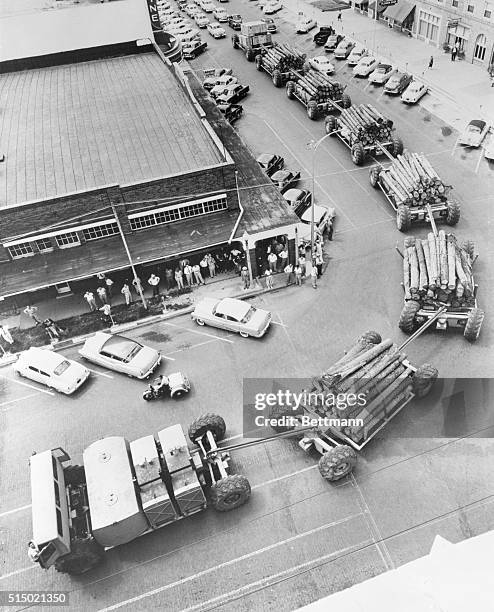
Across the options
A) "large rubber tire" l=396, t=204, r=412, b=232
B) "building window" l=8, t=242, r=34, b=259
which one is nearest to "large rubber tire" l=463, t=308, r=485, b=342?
"large rubber tire" l=396, t=204, r=412, b=232

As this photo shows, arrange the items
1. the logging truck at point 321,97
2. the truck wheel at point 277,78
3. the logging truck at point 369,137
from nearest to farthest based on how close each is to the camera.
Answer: the logging truck at point 369,137 → the logging truck at point 321,97 → the truck wheel at point 277,78

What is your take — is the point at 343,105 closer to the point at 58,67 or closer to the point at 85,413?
the point at 58,67

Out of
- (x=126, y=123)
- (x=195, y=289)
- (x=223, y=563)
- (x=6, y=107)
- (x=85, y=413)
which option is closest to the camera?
(x=223, y=563)

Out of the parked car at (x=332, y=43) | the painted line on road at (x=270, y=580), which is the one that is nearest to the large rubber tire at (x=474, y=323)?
the painted line on road at (x=270, y=580)

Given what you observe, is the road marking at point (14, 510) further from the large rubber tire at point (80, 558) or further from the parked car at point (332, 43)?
the parked car at point (332, 43)

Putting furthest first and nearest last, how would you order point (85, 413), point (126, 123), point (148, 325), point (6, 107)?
point (6, 107) < point (126, 123) < point (148, 325) < point (85, 413)

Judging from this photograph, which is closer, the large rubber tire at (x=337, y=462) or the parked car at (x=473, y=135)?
the large rubber tire at (x=337, y=462)

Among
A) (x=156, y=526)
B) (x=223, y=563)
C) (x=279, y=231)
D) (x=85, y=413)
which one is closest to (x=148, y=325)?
(x=85, y=413)
